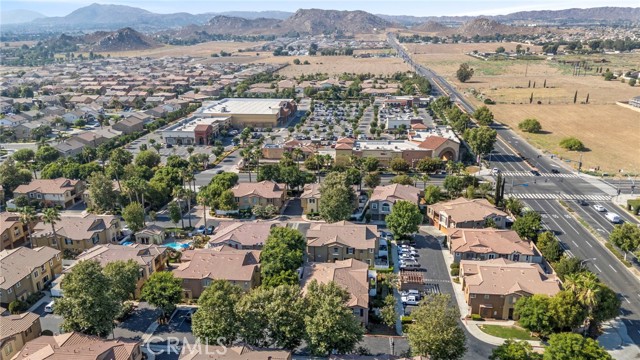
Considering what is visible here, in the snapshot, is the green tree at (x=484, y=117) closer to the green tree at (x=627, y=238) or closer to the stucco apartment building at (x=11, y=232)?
the green tree at (x=627, y=238)

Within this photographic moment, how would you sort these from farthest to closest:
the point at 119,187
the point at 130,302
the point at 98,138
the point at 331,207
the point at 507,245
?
the point at 98,138 → the point at 119,187 → the point at 331,207 → the point at 507,245 → the point at 130,302

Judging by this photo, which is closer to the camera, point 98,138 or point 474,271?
point 474,271

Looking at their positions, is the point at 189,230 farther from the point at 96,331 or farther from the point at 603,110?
the point at 603,110

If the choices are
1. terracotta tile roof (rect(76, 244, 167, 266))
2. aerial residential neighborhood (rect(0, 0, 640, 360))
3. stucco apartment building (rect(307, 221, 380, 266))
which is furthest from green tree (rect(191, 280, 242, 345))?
stucco apartment building (rect(307, 221, 380, 266))

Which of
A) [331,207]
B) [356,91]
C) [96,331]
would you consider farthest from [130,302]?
[356,91]

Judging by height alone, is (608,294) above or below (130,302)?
above

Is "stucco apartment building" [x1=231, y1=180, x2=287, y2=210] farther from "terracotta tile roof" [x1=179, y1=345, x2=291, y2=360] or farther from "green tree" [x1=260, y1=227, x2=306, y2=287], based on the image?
"terracotta tile roof" [x1=179, y1=345, x2=291, y2=360]

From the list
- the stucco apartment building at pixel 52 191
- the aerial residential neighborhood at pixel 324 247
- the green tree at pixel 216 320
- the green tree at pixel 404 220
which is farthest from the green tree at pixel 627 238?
the stucco apartment building at pixel 52 191
